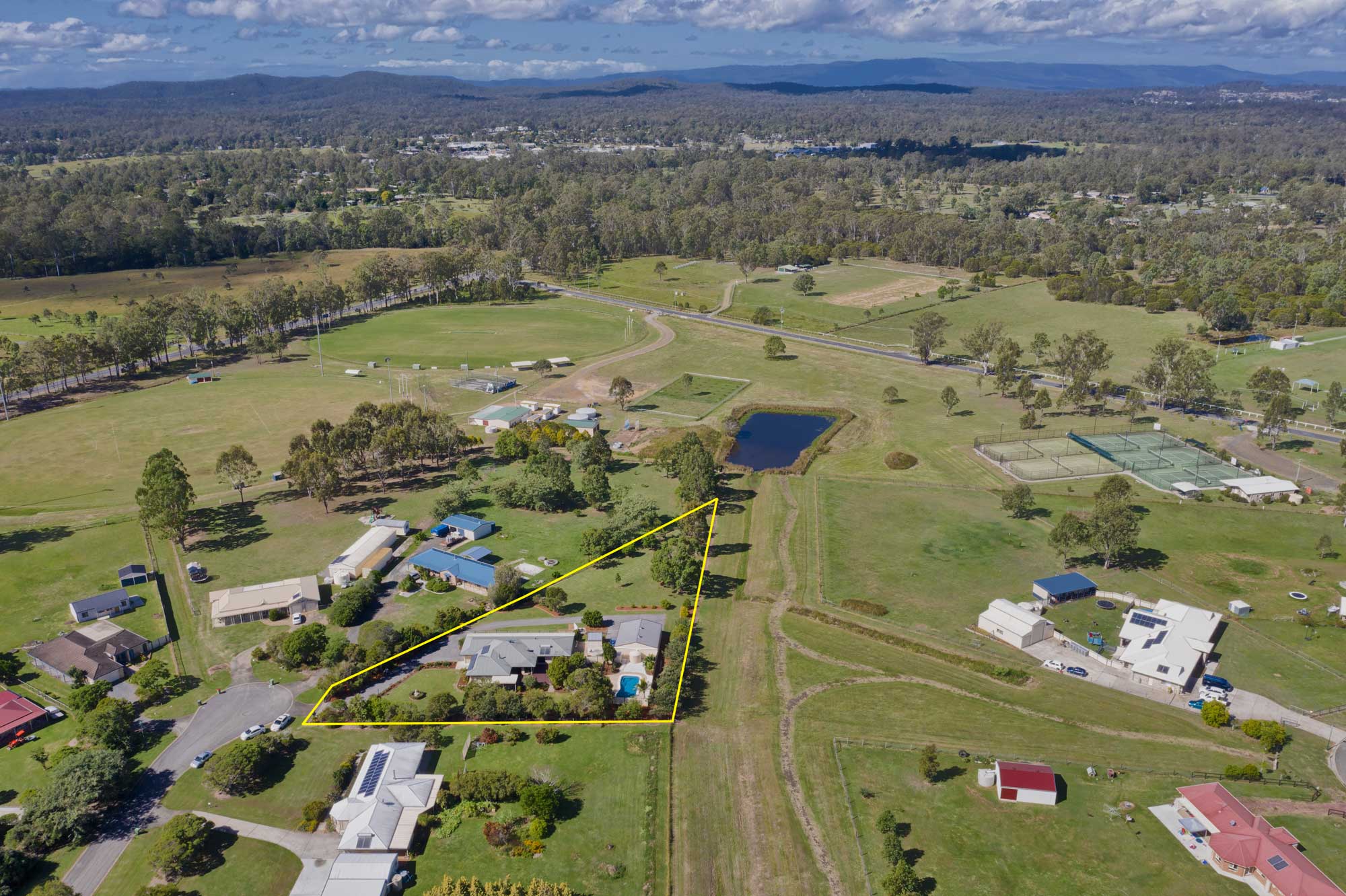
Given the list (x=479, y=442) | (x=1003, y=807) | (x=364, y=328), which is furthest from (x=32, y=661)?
(x=364, y=328)

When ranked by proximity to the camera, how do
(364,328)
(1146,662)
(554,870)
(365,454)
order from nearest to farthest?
(554,870) < (1146,662) < (365,454) < (364,328)

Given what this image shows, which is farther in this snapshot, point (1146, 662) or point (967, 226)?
point (967, 226)

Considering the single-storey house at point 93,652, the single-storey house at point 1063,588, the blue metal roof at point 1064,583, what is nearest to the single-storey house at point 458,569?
the single-storey house at point 93,652

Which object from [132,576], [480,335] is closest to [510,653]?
[132,576]

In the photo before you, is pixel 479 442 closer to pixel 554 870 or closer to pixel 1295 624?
pixel 554 870

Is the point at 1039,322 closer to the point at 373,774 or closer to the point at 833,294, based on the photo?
the point at 833,294

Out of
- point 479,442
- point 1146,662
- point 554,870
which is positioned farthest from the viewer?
point 479,442

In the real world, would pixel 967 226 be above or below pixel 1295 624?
above
